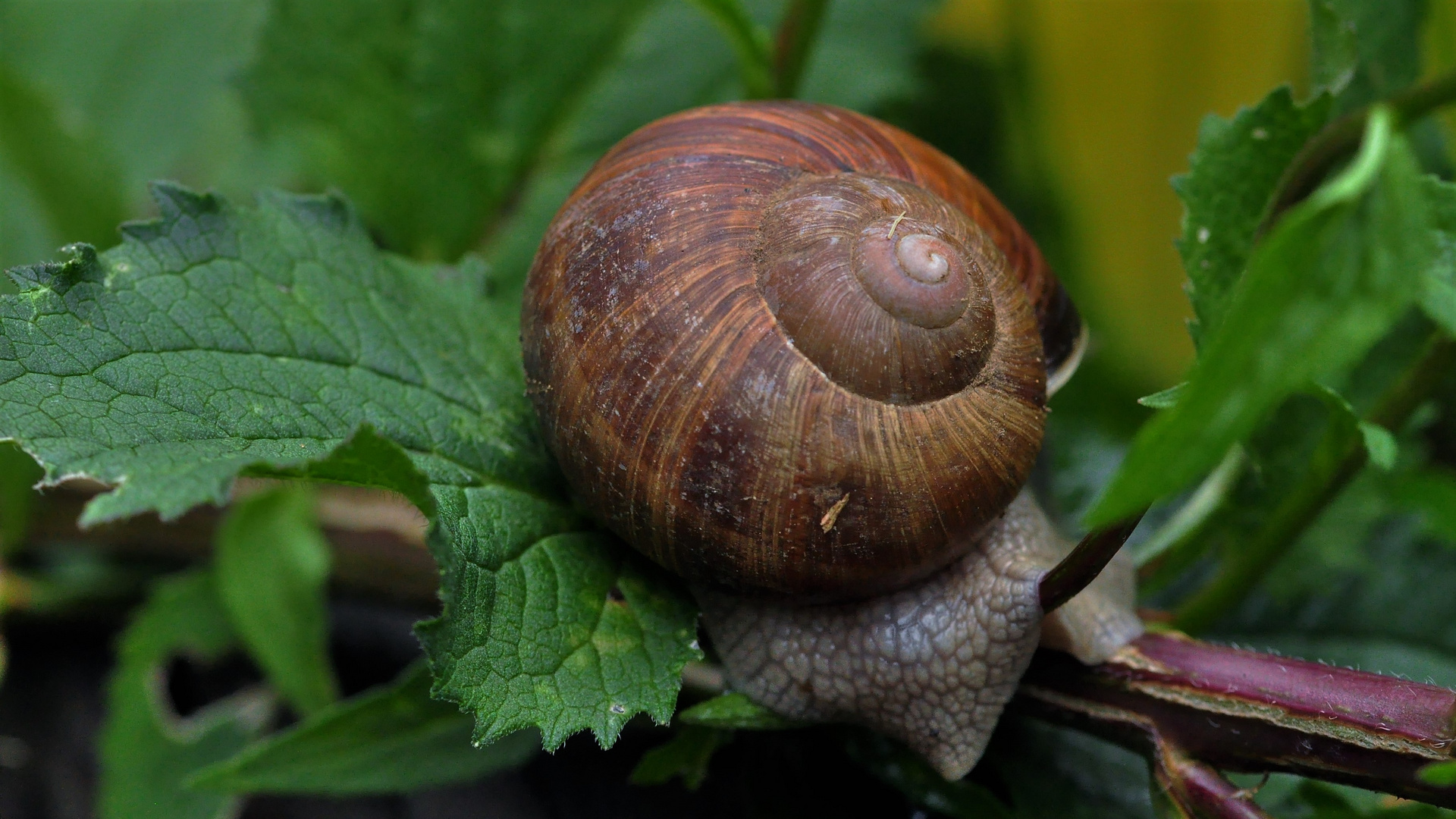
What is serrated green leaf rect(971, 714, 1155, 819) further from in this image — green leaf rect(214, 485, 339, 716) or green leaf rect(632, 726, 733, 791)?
green leaf rect(214, 485, 339, 716)

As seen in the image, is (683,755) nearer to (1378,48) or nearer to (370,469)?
(370,469)

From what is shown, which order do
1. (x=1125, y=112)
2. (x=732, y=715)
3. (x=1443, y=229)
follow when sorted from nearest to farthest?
(x=1443, y=229), (x=732, y=715), (x=1125, y=112)

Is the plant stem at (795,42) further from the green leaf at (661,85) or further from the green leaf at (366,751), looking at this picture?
the green leaf at (366,751)

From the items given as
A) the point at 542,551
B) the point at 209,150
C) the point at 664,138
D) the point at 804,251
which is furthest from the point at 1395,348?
the point at 209,150

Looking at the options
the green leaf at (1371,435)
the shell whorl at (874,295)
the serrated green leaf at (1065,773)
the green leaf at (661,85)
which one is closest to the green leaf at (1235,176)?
the green leaf at (1371,435)

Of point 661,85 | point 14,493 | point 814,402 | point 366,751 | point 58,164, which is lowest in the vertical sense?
point 366,751

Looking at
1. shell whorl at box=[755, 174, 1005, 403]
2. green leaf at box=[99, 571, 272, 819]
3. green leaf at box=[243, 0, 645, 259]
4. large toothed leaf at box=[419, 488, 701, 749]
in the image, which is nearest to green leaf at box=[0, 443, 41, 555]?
green leaf at box=[99, 571, 272, 819]

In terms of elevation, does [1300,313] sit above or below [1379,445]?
above

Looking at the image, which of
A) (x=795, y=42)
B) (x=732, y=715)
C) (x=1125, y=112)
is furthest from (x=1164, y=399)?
(x=1125, y=112)
